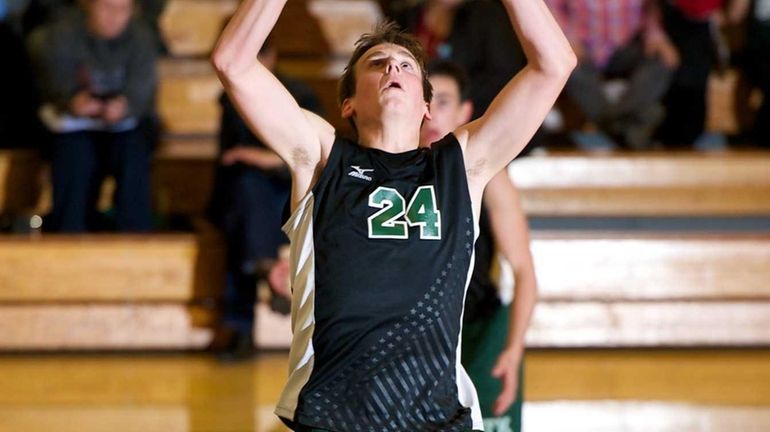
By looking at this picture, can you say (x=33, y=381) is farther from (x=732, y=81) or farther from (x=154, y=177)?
(x=732, y=81)

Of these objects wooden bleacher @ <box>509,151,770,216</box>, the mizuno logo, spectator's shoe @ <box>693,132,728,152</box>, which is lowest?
wooden bleacher @ <box>509,151,770,216</box>

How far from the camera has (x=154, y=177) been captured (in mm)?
6699

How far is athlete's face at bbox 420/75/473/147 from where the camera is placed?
3834 mm

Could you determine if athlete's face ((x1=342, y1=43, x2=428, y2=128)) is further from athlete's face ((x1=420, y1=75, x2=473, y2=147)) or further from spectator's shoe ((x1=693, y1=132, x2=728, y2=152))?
spectator's shoe ((x1=693, y1=132, x2=728, y2=152))

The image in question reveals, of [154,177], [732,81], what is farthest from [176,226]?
[732,81]

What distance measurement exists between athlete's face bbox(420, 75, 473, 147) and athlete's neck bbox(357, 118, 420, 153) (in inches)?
39.3

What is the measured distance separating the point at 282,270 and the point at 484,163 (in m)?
2.76

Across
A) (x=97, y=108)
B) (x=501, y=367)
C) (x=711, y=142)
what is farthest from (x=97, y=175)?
(x=711, y=142)

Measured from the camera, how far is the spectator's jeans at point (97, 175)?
237 inches

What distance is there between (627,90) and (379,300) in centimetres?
434

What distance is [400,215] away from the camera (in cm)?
262

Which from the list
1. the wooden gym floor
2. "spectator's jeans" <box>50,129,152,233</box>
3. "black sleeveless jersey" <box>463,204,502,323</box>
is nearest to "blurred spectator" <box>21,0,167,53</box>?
"spectator's jeans" <box>50,129,152,233</box>

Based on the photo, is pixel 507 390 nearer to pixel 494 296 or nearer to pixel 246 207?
pixel 494 296

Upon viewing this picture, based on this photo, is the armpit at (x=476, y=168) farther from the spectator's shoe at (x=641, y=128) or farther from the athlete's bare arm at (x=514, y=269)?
the spectator's shoe at (x=641, y=128)
